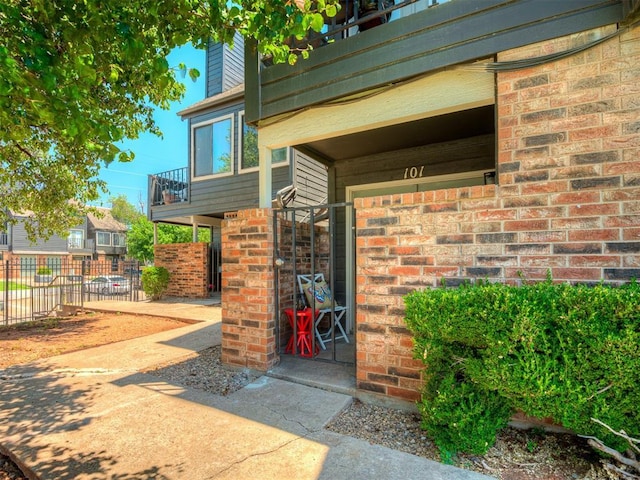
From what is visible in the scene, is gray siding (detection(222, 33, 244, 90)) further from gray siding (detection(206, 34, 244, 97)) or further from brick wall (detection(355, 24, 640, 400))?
brick wall (detection(355, 24, 640, 400))

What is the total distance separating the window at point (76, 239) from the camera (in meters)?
30.2

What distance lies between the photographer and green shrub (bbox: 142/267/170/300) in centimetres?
1032

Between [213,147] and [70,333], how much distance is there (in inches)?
244

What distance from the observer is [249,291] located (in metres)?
3.58

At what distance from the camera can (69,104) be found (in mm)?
2123

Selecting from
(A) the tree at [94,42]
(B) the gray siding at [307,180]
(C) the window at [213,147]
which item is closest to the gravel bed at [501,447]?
(A) the tree at [94,42]

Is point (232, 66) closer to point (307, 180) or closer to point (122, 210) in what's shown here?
point (307, 180)

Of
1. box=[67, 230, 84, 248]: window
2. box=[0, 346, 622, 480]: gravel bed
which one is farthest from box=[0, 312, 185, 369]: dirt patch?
box=[67, 230, 84, 248]: window

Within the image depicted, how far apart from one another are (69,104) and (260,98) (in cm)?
196

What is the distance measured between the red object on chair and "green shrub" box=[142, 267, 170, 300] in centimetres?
783

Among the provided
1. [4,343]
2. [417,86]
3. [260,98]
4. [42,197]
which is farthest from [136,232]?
[417,86]

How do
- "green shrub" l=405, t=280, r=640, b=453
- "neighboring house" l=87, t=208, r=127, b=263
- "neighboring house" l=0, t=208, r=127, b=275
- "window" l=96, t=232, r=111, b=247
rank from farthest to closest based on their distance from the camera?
"window" l=96, t=232, r=111, b=247 < "neighboring house" l=87, t=208, r=127, b=263 < "neighboring house" l=0, t=208, r=127, b=275 < "green shrub" l=405, t=280, r=640, b=453

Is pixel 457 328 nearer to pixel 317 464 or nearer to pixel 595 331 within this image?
pixel 595 331

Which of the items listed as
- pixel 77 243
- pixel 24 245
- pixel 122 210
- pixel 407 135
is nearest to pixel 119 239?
pixel 77 243
